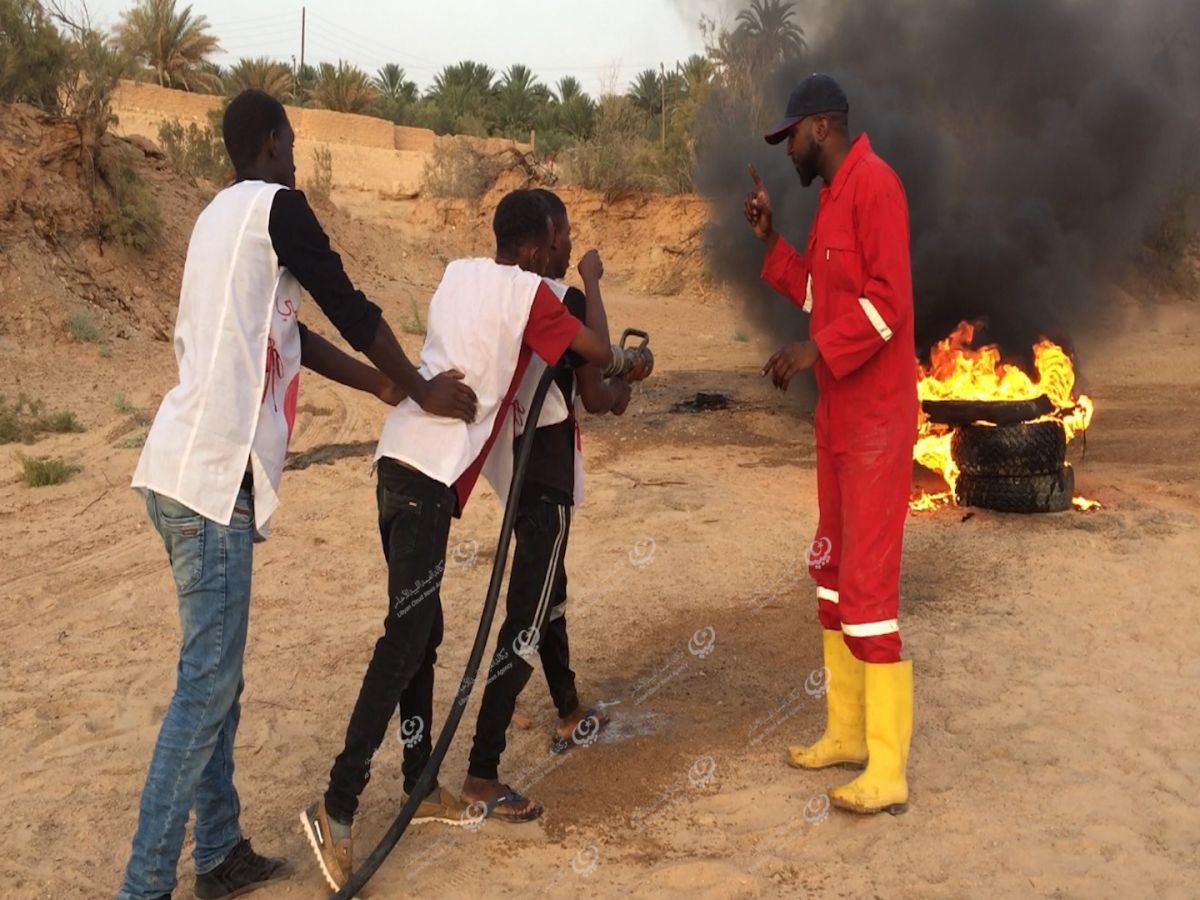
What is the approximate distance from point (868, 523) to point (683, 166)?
72.9 feet

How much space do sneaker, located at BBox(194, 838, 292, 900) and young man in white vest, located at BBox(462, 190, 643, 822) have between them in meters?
0.67

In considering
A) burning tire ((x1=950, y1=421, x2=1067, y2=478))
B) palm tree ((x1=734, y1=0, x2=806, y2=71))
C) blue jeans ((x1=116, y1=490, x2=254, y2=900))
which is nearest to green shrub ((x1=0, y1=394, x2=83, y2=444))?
blue jeans ((x1=116, y1=490, x2=254, y2=900))

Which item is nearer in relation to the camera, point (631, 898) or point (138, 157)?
point (631, 898)

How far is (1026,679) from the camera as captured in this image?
495 cm

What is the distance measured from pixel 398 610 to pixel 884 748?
1718 mm

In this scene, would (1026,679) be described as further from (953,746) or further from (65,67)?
(65,67)

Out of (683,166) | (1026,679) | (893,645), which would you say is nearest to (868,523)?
(893,645)

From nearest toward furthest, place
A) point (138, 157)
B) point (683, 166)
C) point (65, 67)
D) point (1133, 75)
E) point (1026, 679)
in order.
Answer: point (1026, 679), point (1133, 75), point (65, 67), point (138, 157), point (683, 166)

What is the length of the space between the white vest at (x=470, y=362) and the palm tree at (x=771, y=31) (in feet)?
36.3

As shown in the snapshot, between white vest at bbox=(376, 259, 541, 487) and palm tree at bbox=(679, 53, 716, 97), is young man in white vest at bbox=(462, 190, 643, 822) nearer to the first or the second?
Result: white vest at bbox=(376, 259, 541, 487)

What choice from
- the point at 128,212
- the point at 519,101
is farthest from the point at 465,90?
the point at 128,212

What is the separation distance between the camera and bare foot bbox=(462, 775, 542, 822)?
3721 mm

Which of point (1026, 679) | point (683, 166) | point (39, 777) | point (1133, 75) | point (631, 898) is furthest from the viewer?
point (683, 166)

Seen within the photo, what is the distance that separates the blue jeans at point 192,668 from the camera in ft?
9.64
